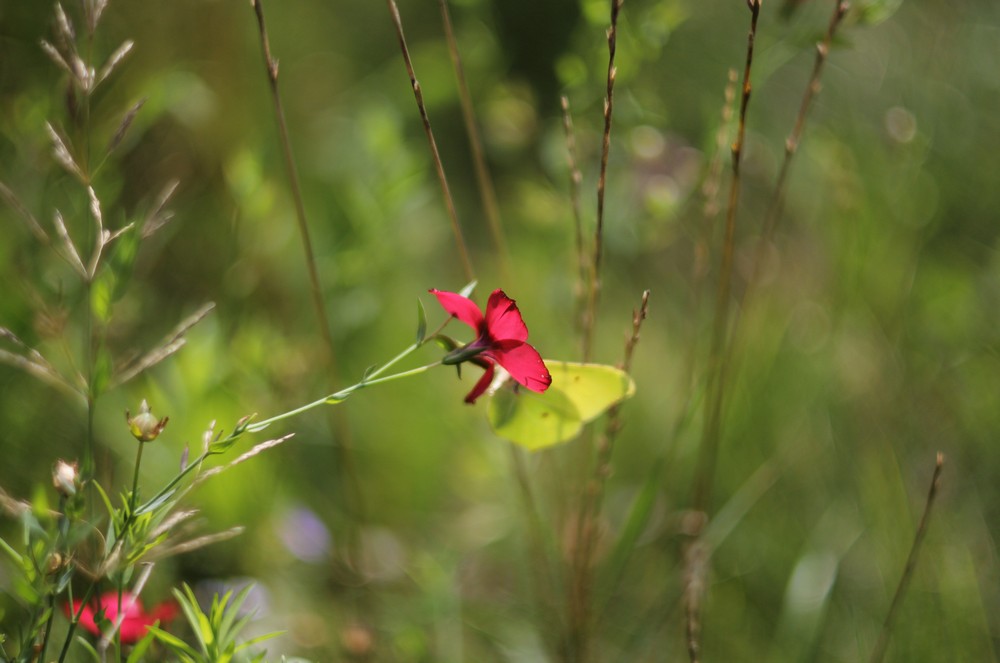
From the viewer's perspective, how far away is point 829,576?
0.83m

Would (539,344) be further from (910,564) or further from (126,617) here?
(126,617)

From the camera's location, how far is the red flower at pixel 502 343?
0.43 meters

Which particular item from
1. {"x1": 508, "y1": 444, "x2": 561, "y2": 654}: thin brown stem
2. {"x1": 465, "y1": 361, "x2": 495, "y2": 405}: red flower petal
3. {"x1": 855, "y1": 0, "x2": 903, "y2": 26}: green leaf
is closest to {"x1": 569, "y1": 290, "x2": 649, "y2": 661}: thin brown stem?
{"x1": 508, "y1": 444, "x2": 561, "y2": 654}: thin brown stem

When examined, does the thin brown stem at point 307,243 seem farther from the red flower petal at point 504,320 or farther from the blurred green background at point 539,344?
the red flower petal at point 504,320

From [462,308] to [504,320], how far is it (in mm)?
23

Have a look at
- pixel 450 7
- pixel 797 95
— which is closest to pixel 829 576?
pixel 797 95

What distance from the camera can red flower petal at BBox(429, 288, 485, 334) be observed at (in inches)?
16.8

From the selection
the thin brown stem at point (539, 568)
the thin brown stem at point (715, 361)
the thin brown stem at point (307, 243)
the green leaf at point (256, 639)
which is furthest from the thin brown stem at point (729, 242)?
the green leaf at point (256, 639)

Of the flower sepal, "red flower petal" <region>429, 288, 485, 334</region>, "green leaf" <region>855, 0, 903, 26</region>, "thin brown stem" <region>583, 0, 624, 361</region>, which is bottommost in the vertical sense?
the flower sepal

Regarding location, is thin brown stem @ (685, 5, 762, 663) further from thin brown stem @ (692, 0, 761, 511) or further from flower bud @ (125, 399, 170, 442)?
flower bud @ (125, 399, 170, 442)

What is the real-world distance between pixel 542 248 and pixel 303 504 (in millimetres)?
508

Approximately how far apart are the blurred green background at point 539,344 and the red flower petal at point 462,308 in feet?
1.02

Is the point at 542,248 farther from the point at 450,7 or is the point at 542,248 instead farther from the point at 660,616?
the point at 450,7

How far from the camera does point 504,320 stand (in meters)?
0.44
